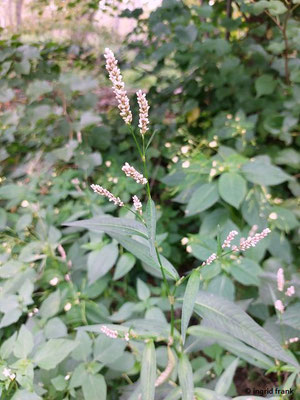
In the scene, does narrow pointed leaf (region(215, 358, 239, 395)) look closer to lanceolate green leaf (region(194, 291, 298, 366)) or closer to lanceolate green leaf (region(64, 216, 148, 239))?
lanceolate green leaf (region(194, 291, 298, 366))

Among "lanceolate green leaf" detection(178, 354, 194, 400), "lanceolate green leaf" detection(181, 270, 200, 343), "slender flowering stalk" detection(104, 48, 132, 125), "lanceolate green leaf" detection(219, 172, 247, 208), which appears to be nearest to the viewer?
"slender flowering stalk" detection(104, 48, 132, 125)

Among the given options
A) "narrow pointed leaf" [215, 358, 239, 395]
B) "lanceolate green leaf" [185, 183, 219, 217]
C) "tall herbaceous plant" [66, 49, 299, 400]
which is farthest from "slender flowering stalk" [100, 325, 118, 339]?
"lanceolate green leaf" [185, 183, 219, 217]

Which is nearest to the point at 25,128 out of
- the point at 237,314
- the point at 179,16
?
the point at 179,16

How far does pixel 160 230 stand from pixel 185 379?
833 mm

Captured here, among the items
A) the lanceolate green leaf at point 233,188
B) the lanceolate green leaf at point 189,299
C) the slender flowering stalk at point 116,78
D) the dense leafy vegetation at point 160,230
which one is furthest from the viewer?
the lanceolate green leaf at point 233,188

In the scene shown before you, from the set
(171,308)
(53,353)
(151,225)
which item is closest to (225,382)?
(171,308)

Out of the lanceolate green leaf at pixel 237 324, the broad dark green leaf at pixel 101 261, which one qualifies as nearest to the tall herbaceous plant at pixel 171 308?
the lanceolate green leaf at pixel 237 324

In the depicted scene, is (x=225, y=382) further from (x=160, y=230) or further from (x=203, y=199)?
(x=160, y=230)

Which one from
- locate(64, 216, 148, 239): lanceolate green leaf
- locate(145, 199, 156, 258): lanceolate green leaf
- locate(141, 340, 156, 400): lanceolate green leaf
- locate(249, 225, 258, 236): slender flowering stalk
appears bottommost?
locate(249, 225, 258, 236): slender flowering stalk

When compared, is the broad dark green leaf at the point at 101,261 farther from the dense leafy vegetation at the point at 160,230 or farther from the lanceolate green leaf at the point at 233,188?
the lanceolate green leaf at the point at 233,188

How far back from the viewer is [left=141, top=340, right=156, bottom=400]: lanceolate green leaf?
708mm

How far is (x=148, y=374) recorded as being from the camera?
0.73 m

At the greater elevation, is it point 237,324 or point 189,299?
point 189,299

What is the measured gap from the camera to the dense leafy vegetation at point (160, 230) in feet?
2.82
